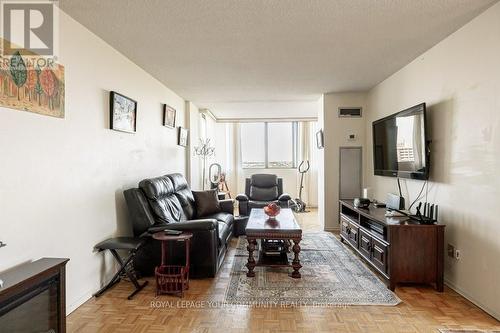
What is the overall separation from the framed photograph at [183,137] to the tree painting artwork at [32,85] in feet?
9.69

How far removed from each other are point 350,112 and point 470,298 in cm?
321

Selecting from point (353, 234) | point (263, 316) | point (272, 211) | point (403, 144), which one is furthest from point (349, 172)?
point (263, 316)

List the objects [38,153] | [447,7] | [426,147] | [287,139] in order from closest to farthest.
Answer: [38,153] → [447,7] → [426,147] → [287,139]

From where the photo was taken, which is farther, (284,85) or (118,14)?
(284,85)

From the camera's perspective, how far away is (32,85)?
77.0 inches

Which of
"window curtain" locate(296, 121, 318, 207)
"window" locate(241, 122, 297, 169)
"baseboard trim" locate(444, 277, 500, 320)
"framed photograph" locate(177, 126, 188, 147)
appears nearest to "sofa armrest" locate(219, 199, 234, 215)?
"framed photograph" locate(177, 126, 188, 147)

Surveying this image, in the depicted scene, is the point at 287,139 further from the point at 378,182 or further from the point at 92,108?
the point at 92,108

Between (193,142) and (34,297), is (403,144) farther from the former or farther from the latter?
(193,142)

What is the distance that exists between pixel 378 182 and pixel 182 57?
10.9 feet

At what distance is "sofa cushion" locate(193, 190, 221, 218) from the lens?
4324mm

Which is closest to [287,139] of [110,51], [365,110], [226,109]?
[226,109]

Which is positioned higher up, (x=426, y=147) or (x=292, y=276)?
(x=426, y=147)

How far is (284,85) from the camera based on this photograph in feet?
14.5

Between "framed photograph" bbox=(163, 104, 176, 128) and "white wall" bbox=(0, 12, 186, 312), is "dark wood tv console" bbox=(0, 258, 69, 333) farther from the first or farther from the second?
"framed photograph" bbox=(163, 104, 176, 128)
